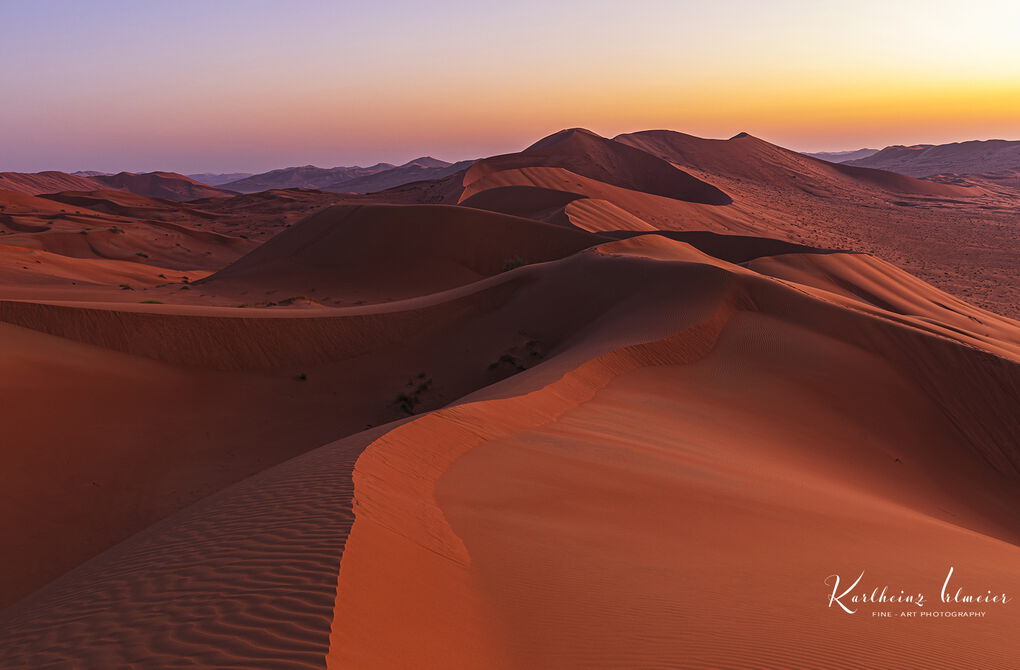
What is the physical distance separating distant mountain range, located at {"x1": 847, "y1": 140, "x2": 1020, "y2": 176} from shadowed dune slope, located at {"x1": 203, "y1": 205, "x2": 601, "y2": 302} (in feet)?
454

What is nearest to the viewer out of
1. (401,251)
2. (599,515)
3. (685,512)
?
(599,515)

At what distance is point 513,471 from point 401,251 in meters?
27.3

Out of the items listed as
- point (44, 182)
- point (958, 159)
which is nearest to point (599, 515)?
point (44, 182)

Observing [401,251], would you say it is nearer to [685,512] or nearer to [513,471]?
[513,471]

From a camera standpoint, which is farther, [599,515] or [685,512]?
[685,512]

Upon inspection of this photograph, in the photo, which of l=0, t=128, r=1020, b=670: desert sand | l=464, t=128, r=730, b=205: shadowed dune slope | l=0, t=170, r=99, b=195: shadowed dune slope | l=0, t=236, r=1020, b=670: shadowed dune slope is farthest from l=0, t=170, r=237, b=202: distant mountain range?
l=0, t=236, r=1020, b=670: shadowed dune slope

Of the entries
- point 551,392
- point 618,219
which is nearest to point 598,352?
point 551,392

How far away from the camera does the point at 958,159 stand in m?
160

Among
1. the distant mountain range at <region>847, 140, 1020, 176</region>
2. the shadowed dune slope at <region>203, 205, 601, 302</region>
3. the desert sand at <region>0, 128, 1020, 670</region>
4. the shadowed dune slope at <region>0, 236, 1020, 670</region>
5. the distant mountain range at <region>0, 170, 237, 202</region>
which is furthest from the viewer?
the distant mountain range at <region>847, 140, 1020, 176</region>

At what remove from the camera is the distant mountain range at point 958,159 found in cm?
14362

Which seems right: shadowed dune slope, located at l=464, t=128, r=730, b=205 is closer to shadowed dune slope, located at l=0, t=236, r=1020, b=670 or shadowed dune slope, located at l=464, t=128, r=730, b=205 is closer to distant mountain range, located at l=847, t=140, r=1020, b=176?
shadowed dune slope, located at l=0, t=236, r=1020, b=670

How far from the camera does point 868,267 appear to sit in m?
30.0

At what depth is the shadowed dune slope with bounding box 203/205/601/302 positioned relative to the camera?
103 feet

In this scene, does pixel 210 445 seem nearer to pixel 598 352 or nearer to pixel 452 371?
pixel 452 371
